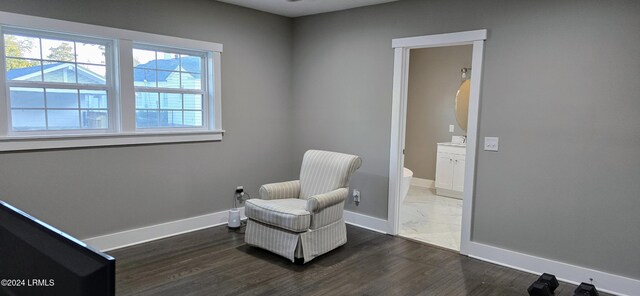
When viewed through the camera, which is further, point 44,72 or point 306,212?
point 306,212

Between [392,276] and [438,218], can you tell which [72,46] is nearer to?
[392,276]

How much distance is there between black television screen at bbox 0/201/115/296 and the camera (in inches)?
27.4

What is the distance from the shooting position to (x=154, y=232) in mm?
3979


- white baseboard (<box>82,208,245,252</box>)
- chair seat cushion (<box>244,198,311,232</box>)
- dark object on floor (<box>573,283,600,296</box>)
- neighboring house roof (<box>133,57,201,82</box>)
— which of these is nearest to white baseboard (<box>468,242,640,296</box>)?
dark object on floor (<box>573,283,600,296</box>)

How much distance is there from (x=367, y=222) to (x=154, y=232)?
228cm

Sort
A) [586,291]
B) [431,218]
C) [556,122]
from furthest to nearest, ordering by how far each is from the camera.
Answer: [431,218] < [556,122] < [586,291]

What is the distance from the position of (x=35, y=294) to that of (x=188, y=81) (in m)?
3.66

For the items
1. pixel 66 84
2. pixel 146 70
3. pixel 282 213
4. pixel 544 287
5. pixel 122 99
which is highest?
pixel 146 70

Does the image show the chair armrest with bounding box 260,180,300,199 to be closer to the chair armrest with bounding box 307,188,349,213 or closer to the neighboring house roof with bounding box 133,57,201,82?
the chair armrest with bounding box 307,188,349,213

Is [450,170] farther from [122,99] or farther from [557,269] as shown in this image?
[122,99]

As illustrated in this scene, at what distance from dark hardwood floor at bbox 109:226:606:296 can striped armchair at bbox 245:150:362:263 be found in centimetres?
13

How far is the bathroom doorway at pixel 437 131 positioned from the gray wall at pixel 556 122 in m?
1.65

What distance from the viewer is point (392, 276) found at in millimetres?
3254

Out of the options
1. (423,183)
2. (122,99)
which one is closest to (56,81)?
(122,99)
